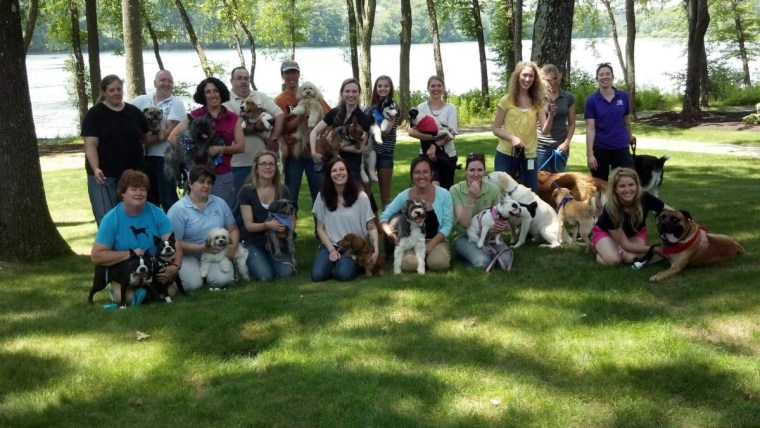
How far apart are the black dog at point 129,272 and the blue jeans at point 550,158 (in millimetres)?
4354

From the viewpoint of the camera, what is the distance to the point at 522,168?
721cm

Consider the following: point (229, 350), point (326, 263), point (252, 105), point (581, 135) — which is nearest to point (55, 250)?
point (252, 105)

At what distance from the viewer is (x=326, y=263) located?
6367 mm

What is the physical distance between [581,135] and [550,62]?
9291 mm

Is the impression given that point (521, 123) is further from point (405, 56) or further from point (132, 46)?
point (405, 56)

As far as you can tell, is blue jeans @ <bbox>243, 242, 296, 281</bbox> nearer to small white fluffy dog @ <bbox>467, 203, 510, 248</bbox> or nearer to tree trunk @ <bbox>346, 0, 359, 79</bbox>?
small white fluffy dog @ <bbox>467, 203, 510, 248</bbox>

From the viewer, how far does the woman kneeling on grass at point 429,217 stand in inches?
249

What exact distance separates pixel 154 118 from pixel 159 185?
2.44ft

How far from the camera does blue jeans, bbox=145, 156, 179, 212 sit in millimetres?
7203

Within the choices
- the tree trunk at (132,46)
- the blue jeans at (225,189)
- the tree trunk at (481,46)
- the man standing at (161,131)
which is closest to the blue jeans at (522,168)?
the blue jeans at (225,189)

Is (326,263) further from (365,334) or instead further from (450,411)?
(450,411)

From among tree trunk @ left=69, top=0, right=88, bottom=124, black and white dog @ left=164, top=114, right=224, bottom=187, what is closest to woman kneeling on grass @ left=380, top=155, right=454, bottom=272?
black and white dog @ left=164, top=114, right=224, bottom=187

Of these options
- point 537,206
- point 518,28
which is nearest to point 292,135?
point 537,206

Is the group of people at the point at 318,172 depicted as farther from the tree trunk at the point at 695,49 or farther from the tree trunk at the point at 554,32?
the tree trunk at the point at 695,49
